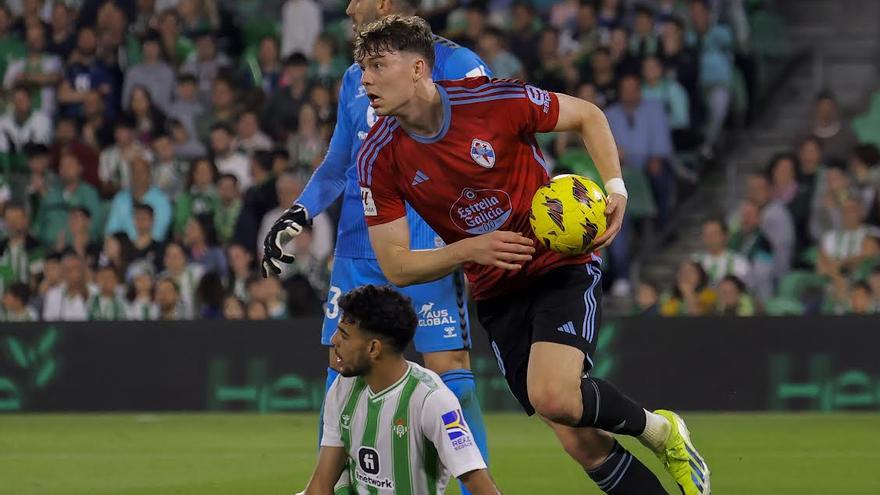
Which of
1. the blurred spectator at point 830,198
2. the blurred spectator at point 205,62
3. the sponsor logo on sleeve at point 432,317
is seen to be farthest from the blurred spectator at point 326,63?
the sponsor logo on sleeve at point 432,317

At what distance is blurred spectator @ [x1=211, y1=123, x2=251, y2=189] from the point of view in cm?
1530

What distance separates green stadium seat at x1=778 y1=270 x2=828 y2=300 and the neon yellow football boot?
21.6 ft

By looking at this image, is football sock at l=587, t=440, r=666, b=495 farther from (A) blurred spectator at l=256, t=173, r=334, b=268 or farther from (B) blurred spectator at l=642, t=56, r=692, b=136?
(B) blurred spectator at l=642, t=56, r=692, b=136

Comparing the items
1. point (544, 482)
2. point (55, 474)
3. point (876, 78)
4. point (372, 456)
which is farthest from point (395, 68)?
point (876, 78)

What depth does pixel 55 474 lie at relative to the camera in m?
9.91

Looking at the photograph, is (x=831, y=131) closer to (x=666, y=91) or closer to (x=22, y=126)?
(x=666, y=91)


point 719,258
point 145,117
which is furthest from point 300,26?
point 719,258

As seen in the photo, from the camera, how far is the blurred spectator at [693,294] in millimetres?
13234

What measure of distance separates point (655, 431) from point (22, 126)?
36.4 feet

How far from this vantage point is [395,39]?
21.1 ft

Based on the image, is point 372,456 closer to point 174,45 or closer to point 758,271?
point 758,271

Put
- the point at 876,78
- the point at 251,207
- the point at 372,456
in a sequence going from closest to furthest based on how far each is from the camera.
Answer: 1. the point at 372,456
2. the point at 251,207
3. the point at 876,78

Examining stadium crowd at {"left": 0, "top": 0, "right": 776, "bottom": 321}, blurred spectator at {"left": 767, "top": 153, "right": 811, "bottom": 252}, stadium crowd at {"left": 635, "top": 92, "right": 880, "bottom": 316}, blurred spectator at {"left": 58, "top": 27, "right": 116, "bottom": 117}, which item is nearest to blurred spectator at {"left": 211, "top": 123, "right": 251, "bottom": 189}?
stadium crowd at {"left": 0, "top": 0, "right": 776, "bottom": 321}

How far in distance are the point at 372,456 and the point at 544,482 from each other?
10.9ft
